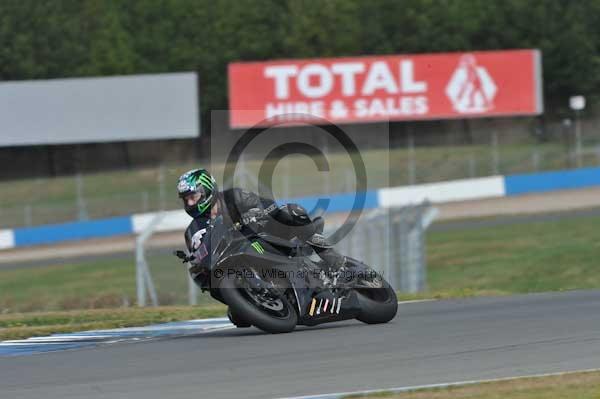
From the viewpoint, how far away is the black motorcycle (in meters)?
8.73

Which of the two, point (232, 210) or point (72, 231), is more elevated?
point (232, 210)

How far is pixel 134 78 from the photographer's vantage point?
3734 cm

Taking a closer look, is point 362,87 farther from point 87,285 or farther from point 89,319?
point 89,319

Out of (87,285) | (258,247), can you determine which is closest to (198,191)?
(258,247)

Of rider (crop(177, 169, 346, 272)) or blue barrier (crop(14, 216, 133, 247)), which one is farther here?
blue barrier (crop(14, 216, 133, 247))

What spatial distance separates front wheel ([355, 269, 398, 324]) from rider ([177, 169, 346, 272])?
0.79m

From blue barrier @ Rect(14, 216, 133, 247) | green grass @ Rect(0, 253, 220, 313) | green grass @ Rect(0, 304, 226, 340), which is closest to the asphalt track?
green grass @ Rect(0, 304, 226, 340)

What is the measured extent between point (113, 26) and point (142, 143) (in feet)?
18.3

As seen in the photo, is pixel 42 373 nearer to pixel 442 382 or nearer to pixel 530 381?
pixel 442 382

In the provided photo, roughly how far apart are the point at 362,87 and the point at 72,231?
36.1 ft

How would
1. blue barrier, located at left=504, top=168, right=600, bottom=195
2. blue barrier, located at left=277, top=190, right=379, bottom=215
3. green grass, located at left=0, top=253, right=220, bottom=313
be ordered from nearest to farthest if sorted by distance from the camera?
green grass, located at left=0, top=253, right=220, bottom=313 → blue barrier, located at left=277, top=190, right=379, bottom=215 → blue barrier, located at left=504, top=168, right=600, bottom=195

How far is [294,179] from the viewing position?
31.2m

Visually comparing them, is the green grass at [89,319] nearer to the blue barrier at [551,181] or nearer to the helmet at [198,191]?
the helmet at [198,191]

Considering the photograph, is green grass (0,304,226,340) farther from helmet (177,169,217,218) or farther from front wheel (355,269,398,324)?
front wheel (355,269,398,324)
